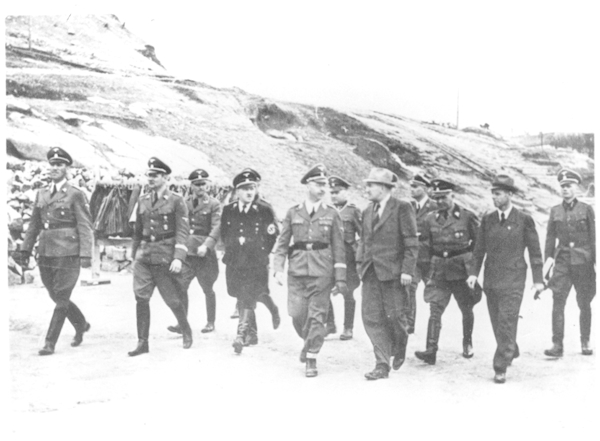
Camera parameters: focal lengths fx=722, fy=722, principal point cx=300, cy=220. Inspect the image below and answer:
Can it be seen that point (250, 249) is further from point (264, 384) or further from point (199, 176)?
point (264, 384)

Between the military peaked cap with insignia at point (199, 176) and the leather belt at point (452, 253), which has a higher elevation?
the military peaked cap with insignia at point (199, 176)

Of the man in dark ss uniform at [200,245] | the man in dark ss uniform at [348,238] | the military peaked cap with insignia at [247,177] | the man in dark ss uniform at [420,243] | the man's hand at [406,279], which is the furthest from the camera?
the man in dark ss uniform at [200,245]

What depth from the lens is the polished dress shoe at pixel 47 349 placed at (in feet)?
18.2

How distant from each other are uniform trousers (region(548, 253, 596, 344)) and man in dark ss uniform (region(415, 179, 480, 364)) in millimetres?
557

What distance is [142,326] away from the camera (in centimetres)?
548

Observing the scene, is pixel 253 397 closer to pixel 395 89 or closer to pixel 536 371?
pixel 536 371

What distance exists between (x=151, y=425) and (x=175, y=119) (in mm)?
2346

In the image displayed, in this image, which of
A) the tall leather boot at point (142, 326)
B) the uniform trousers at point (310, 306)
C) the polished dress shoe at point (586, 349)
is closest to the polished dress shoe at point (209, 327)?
the tall leather boot at point (142, 326)

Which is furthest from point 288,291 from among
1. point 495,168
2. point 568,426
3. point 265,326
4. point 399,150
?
point 568,426

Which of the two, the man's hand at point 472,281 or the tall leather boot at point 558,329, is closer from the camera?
the man's hand at point 472,281

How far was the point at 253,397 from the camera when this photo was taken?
17.2ft

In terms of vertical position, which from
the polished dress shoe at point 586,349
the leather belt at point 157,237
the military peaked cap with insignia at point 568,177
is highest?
the military peaked cap with insignia at point 568,177

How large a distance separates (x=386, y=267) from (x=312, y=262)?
0.52 metres

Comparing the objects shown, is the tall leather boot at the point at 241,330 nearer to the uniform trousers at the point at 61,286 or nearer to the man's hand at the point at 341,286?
the man's hand at the point at 341,286
